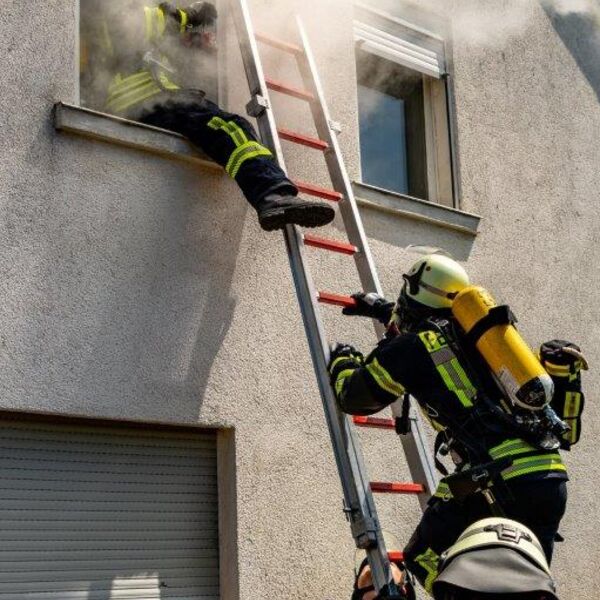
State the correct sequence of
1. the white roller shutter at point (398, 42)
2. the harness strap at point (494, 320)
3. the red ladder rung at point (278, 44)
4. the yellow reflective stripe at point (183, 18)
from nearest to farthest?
the harness strap at point (494, 320), the yellow reflective stripe at point (183, 18), the red ladder rung at point (278, 44), the white roller shutter at point (398, 42)

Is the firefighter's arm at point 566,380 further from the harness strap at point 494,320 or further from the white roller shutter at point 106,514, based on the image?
the white roller shutter at point 106,514

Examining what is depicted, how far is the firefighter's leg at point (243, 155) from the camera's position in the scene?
5.02m

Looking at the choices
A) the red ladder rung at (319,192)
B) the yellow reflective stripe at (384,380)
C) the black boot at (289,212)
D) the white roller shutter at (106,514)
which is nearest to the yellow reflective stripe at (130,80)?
the red ladder rung at (319,192)

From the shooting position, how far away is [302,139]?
18.9 feet

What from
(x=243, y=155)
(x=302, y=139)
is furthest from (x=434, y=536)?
(x=302, y=139)

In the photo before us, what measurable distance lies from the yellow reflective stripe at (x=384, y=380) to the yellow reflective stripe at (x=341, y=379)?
0.22 m

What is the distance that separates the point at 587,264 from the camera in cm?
766

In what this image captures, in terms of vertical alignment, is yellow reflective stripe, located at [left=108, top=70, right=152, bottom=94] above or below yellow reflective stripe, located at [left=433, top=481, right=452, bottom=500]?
above

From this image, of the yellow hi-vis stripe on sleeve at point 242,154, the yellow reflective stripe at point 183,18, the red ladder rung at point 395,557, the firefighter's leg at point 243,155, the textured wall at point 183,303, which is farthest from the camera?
the yellow reflective stripe at point 183,18

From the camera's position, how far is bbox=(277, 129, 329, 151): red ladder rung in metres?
5.71

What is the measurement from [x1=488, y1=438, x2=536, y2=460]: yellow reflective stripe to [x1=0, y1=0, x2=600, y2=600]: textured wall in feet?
4.76

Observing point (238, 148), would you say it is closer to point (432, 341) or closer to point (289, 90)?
point (289, 90)

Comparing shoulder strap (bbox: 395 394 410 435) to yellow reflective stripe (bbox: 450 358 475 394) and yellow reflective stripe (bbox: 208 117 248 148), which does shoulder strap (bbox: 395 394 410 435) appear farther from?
yellow reflective stripe (bbox: 208 117 248 148)

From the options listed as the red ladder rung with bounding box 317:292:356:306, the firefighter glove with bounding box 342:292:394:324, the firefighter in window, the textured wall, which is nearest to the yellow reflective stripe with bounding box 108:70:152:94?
the firefighter in window
